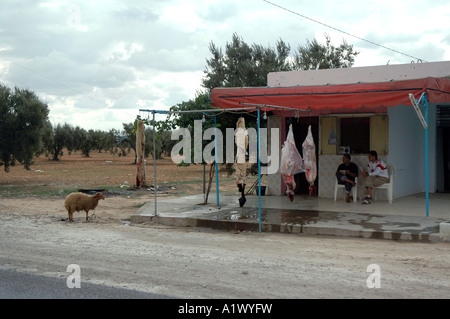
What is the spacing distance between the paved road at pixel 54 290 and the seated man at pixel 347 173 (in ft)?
27.2

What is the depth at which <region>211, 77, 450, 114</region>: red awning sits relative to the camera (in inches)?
404

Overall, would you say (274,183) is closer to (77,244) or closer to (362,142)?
(362,142)

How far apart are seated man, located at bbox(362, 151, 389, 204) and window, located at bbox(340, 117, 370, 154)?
2.78 ft

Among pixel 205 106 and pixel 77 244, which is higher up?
pixel 205 106

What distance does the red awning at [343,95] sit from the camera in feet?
33.6

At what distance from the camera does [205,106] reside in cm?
1200

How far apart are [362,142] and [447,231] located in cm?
524

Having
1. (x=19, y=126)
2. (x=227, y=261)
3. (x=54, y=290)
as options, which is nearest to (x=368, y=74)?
(x=227, y=261)

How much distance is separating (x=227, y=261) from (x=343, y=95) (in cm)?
570

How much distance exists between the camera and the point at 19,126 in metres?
27.9

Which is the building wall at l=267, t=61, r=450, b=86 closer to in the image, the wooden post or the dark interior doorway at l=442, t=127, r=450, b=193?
the dark interior doorway at l=442, t=127, r=450, b=193

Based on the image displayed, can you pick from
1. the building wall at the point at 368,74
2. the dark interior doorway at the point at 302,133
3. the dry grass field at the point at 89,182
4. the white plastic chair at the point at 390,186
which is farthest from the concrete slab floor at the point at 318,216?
the dry grass field at the point at 89,182

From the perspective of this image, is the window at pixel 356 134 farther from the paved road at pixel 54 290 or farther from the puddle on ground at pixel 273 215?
the paved road at pixel 54 290
